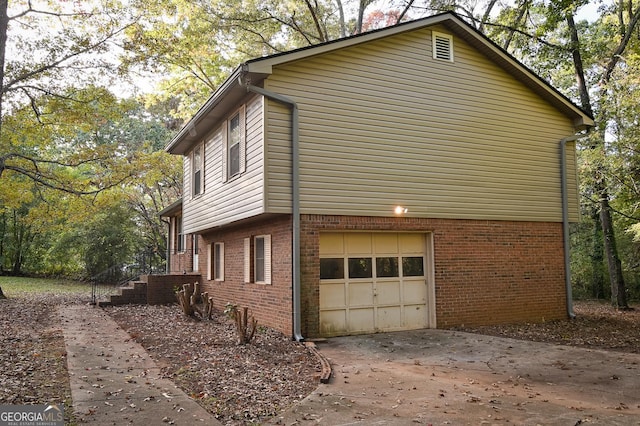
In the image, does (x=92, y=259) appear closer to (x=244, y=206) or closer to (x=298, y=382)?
(x=244, y=206)

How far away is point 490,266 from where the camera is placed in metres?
11.9

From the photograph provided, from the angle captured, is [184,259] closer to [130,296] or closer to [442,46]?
[130,296]

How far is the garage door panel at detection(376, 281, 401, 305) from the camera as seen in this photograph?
430 inches

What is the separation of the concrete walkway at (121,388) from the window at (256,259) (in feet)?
10.4

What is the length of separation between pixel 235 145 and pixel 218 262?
495 cm

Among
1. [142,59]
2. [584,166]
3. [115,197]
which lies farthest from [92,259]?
[584,166]

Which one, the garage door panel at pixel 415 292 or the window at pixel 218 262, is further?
the window at pixel 218 262

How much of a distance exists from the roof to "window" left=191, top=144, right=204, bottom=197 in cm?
52

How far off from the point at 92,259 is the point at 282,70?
21.3 meters

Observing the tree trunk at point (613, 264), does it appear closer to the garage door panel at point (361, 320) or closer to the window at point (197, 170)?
the garage door panel at point (361, 320)

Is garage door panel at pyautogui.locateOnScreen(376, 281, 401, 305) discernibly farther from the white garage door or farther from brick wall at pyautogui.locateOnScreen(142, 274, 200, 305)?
brick wall at pyautogui.locateOnScreen(142, 274, 200, 305)

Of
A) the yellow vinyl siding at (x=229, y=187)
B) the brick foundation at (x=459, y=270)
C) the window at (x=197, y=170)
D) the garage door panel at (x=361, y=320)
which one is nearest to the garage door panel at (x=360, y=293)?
the garage door panel at (x=361, y=320)

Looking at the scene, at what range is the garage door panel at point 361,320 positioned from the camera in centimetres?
1052

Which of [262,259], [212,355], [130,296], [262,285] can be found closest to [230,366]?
[212,355]
